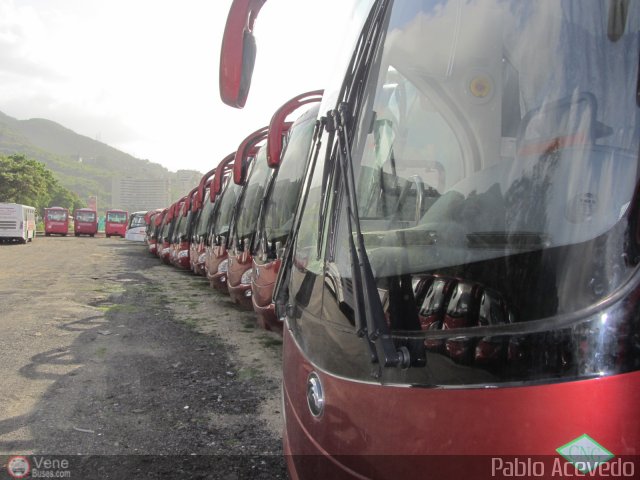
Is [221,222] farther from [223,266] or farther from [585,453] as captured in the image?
[585,453]

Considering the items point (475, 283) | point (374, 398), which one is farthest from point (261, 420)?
point (475, 283)

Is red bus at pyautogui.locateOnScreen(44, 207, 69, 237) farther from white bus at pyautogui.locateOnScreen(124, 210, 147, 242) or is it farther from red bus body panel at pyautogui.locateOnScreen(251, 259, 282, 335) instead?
red bus body panel at pyautogui.locateOnScreen(251, 259, 282, 335)

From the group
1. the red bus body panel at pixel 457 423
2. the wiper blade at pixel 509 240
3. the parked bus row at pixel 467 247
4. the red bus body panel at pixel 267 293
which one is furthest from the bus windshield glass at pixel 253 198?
the wiper blade at pixel 509 240

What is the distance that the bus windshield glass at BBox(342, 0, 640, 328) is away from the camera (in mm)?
1167

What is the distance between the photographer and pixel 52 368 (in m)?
4.54

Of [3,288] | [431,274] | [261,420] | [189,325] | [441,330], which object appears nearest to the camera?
[441,330]

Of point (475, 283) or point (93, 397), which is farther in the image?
point (93, 397)

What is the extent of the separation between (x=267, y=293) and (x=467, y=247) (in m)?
4.18

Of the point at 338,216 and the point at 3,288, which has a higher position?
the point at 338,216

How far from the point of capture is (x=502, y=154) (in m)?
1.56

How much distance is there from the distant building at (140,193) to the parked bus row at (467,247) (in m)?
94.1

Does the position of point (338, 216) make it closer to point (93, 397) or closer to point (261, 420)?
point (261, 420)

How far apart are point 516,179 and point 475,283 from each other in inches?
12.4

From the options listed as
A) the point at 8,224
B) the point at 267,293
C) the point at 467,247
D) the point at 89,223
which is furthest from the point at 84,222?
the point at 467,247
